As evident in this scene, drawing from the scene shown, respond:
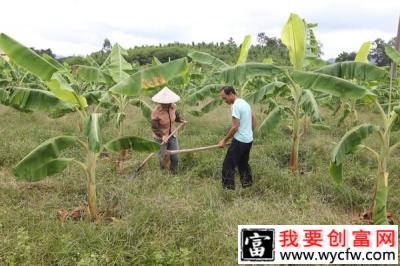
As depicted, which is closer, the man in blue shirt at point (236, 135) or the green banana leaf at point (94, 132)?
the green banana leaf at point (94, 132)

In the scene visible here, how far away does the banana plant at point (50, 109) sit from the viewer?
3871mm

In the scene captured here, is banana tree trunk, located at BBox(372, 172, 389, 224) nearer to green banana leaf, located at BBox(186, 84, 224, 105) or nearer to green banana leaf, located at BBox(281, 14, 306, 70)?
green banana leaf, located at BBox(281, 14, 306, 70)

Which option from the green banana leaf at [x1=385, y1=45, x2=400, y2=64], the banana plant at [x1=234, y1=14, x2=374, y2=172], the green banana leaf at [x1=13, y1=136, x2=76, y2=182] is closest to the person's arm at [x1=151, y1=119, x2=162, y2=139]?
the banana plant at [x1=234, y1=14, x2=374, y2=172]

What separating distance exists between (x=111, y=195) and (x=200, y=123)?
5710 mm

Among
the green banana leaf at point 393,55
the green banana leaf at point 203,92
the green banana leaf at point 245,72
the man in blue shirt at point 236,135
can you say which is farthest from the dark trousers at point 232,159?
the green banana leaf at point 203,92

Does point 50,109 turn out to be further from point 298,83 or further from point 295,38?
point 295,38

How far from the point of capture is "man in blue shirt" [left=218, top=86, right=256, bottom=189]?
5230mm

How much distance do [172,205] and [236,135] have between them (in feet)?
5.25

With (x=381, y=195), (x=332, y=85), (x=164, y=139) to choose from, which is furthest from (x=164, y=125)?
(x=381, y=195)

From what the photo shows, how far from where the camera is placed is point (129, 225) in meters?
3.92

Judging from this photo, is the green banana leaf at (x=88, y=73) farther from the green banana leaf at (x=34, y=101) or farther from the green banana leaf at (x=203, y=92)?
the green banana leaf at (x=203, y=92)

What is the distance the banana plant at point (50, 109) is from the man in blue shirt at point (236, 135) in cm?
130

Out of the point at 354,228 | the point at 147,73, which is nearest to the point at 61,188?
Answer: the point at 147,73

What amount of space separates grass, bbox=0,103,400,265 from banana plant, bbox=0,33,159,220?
0.55 metres
